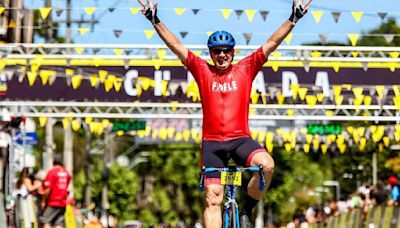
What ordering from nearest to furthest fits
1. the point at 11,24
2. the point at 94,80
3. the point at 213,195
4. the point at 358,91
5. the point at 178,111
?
the point at 213,195, the point at 11,24, the point at 358,91, the point at 94,80, the point at 178,111

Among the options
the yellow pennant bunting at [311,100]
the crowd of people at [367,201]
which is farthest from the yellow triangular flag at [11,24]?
the yellow pennant bunting at [311,100]

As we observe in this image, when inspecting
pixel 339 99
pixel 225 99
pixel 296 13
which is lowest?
pixel 225 99

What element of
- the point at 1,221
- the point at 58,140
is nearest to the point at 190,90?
the point at 1,221

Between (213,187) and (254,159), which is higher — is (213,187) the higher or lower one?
the lower one

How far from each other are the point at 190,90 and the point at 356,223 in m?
6.46

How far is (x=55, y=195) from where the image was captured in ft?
68.6

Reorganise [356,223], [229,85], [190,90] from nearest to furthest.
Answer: [229,85] < [356,223] < [190,90]

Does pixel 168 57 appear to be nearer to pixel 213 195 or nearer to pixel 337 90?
pixel 337 90

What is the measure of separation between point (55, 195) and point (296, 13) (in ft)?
33.1

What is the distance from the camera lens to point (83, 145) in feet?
283

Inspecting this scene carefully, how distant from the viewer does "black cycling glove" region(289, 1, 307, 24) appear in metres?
11.5

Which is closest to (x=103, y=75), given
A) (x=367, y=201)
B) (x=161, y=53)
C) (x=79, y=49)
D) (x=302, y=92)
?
(x=79, y=49)

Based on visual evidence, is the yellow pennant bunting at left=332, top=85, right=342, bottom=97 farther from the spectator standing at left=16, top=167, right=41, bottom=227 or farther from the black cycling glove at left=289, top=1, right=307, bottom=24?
the black cycling glove at left=289, top=1, right=307, bottom=24

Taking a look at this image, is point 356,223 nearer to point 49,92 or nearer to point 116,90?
point 116,90
